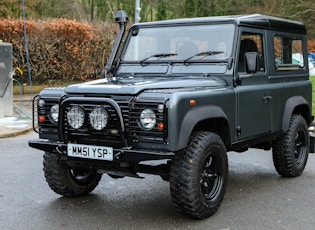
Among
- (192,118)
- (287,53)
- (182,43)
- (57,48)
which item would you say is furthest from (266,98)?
(57,48)

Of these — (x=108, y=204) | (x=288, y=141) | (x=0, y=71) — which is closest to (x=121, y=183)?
(x=108, y=204)

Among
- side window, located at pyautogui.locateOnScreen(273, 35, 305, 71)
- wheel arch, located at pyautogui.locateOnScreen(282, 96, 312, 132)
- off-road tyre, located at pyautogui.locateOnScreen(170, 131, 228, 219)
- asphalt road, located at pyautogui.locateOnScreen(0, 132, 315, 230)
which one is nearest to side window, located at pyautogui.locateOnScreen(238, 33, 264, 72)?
side window, located at pyautogui.locateOnScreen(273, 35, 305, 71)

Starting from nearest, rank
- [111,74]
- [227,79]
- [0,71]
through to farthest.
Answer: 1. [227,79]
2. [111,74]
3. [0,71]

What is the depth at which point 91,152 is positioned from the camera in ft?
15.4

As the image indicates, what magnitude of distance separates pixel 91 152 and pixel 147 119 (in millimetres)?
661

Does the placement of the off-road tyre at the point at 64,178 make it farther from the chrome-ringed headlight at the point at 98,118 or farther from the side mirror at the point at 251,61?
the side mirror at the point at 251,61

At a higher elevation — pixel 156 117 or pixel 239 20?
pixel 239 20

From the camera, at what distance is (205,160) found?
4871 millimetres

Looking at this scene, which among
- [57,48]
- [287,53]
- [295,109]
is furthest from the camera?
[57,48]

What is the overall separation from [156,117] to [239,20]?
1.90m

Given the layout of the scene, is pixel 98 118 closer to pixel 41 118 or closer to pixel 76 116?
pixel 76 116

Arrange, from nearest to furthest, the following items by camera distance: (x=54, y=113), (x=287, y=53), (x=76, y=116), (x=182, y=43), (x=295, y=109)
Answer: (x=76, y=116) < (x=54, y=113) < (x=182, y=43) < (x=287, y=53) < (x=295, y=109)

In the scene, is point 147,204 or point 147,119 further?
point 147,204

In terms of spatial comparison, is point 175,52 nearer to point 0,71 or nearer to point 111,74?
point 111,74
